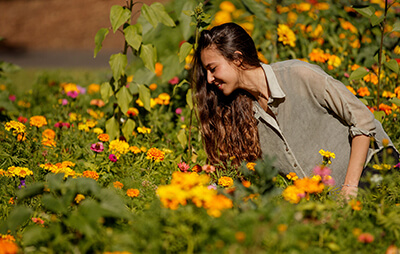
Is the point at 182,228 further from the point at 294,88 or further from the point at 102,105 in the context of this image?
the point at 102,105

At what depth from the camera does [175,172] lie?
1656mm

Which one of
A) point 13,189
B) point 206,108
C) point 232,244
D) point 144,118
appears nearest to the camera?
point 232,244

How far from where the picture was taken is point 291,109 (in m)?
2.62

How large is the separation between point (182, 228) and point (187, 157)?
56.4 inches

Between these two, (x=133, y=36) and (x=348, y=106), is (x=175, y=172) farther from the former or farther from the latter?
(x=133, y=36)

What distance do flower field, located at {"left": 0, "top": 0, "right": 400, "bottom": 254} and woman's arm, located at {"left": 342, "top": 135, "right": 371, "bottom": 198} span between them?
104 mm

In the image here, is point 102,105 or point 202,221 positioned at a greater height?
point 202,221

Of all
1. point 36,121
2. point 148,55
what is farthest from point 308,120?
point 36,121

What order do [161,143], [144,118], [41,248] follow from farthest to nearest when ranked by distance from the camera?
[144,118] < [161,143] < [41,248]

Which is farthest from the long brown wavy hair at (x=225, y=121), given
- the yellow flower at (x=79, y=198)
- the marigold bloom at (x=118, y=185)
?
the yellow flower at (x=79, y=198)

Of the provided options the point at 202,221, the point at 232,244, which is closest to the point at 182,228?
the point at 202,221

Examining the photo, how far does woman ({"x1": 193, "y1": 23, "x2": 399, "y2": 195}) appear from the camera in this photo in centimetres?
239

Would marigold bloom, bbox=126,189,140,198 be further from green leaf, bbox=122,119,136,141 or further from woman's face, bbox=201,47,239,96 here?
green leaf, bbox=122,119,136,141

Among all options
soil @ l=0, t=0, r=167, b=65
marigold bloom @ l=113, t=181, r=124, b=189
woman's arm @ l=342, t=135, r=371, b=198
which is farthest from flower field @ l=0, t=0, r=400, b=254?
soil @ l=0, t=0, r=167, b=65
